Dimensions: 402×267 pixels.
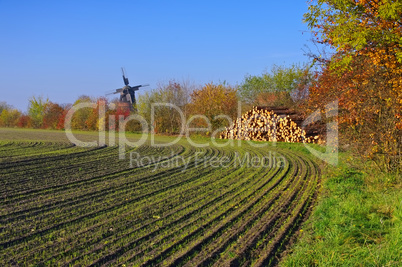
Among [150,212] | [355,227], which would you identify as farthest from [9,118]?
Result: [355,227]

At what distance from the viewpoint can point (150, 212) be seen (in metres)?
6.82

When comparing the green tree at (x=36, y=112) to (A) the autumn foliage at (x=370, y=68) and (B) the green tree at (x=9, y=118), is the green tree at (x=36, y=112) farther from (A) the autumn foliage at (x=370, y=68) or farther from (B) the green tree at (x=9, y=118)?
(A) the autumn foliage at (x=370, y=68)

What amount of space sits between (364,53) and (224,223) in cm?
529

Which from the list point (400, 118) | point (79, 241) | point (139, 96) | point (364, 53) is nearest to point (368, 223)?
point (400, 118)

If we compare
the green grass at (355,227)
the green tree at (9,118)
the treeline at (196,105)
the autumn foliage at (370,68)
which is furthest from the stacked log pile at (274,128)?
the green tree at (9,118)

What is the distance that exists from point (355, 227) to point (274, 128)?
17.0 metres

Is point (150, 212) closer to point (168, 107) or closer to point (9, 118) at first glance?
point (168, 107)

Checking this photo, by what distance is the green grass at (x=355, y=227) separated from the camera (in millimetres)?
4355

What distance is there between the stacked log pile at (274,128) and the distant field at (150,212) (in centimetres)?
855

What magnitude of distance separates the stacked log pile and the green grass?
11450mm

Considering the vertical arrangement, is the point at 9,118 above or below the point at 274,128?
above

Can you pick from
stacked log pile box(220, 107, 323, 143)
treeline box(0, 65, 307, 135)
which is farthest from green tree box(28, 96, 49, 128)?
stacked log pile box(220, 107, 323, 143)

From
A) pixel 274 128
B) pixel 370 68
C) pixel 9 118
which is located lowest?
pixel 274 128

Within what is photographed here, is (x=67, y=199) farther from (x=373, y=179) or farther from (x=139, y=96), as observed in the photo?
(x=139, y=96)
